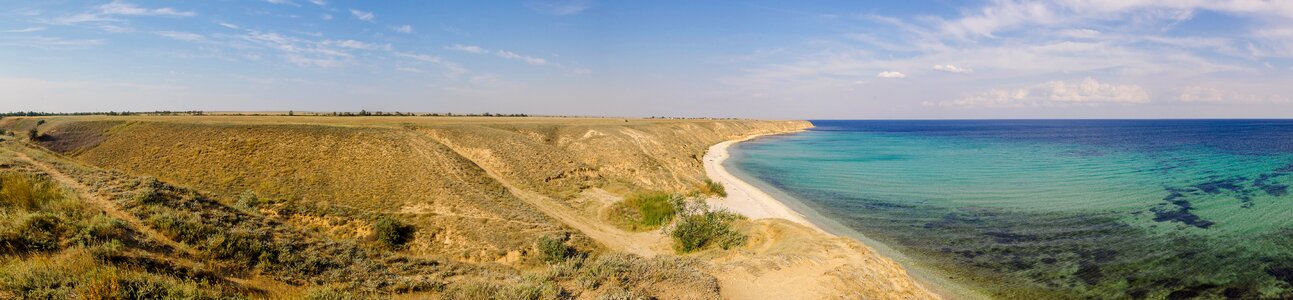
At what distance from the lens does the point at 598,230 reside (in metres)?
27.6

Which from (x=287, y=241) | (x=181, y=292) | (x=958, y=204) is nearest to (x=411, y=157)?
(x=287, y=241)

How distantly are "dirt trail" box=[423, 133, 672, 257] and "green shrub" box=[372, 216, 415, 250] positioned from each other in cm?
780

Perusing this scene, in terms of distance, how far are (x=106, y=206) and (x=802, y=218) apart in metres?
30.9

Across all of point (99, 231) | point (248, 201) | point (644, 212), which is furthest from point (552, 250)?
point (248, 201)

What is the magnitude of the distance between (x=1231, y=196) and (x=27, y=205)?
210ft

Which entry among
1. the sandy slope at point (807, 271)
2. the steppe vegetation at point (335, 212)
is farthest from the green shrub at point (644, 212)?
the sandy slope at point (807, 271)

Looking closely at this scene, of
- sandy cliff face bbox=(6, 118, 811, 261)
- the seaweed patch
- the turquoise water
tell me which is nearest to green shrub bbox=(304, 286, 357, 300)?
sandy cliff face bbox=(6, 118, 811, 261)

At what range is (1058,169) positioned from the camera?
177 feet

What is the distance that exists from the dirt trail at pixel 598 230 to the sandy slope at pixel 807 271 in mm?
5107

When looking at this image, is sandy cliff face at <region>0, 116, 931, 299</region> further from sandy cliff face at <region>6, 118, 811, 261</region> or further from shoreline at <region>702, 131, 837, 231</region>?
shoreline at <region>702, 131, 837, 231</region>

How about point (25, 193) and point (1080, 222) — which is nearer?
point (25, 193)

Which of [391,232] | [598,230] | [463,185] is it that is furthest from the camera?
[463,185]

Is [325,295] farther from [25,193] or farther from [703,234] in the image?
[703,234]

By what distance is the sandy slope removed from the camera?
14.8 meters
